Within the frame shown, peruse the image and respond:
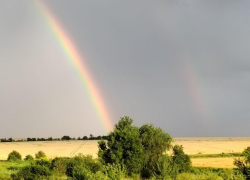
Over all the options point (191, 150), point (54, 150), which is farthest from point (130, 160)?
point (54, 150)

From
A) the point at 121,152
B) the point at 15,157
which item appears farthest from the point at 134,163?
the point at 15,157

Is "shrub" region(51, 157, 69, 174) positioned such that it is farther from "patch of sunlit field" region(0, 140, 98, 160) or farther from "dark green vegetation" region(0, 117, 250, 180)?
"patch of sunlit field" region(0, 140, 98, 160)

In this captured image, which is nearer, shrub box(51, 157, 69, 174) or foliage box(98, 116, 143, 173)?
foliage box(98, 116, 143, 173)

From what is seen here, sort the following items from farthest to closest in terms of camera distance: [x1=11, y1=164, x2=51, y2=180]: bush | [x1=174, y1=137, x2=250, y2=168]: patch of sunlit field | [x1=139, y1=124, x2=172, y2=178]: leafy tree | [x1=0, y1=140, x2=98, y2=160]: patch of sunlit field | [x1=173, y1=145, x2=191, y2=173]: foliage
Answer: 1. [x1=0, y1=140, x2=98, y2=160]: patch of sunlit field
2. [x1=174, y1=137, x2=250, y2=168]: patch of sunlit field
3. [x1=173, y1=145, x2=191, y2=173]: foliage
4. [x1=139, y1=124, x2=172, y2=178]: leafy tree
5. [x1=11, y1=164, x2=51, y2=180]: bush

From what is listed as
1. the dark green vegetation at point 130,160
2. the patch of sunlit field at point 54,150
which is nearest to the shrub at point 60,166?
the dark green vegetation at point 130,160

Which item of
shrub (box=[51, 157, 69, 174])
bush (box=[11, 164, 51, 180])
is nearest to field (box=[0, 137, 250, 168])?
shrub (box=[51, 157, 69, 174])

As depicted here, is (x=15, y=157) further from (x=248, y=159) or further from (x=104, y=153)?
(x=248, y=159)

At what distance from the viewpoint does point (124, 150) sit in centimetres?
3862

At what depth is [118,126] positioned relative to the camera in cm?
4181

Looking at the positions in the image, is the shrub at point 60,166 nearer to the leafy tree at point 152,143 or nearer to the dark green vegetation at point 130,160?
the dark green vegetation at point 130,160

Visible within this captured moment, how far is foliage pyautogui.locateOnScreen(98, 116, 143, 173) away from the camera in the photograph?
37562 mm

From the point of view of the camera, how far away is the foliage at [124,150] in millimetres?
37562

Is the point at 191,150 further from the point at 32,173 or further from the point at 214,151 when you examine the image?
the point at 32,173

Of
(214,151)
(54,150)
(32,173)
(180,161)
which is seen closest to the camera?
(32,173)
